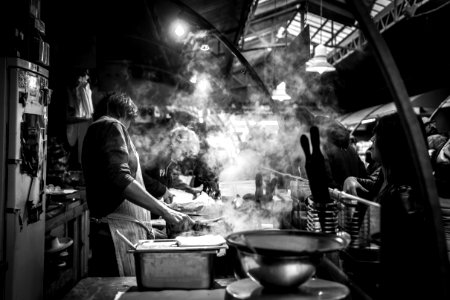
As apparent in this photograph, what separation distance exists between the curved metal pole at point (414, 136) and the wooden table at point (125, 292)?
1.23 metres

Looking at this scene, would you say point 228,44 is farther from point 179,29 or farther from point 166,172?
point 166,172

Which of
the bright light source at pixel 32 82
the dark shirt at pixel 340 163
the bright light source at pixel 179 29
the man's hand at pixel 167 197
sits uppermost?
the bright light source at pixel 179 29

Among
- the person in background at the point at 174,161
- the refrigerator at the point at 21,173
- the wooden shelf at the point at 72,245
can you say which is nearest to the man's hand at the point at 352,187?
the refrigerator at the point at 21,173

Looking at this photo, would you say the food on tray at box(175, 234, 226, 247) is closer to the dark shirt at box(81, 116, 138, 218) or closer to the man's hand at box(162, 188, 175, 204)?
the dark shirt at box(81, 116, 138, 218)

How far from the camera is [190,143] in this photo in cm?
654

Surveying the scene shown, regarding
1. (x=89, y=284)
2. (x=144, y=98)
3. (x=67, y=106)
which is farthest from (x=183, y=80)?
(x=89, y=284)

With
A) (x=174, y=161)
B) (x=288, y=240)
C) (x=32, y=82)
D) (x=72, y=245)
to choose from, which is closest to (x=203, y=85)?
(x=174, y=161)

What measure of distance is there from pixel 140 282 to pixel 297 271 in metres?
1.16

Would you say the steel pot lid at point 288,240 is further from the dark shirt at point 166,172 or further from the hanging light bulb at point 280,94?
the hanging light bulb at point 280,94

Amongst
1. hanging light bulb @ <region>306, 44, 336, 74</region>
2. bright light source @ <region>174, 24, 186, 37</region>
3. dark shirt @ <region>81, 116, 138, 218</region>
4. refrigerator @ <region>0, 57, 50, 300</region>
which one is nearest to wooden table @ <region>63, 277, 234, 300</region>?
dark shirt @ <region>81, 116, 138, 218</region>

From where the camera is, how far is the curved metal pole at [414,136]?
50.8 inches

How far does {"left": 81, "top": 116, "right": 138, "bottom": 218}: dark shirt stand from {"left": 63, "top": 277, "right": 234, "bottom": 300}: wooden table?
0.70m

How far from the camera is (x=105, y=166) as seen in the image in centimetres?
301

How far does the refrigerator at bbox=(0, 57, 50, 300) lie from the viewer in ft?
11.5
